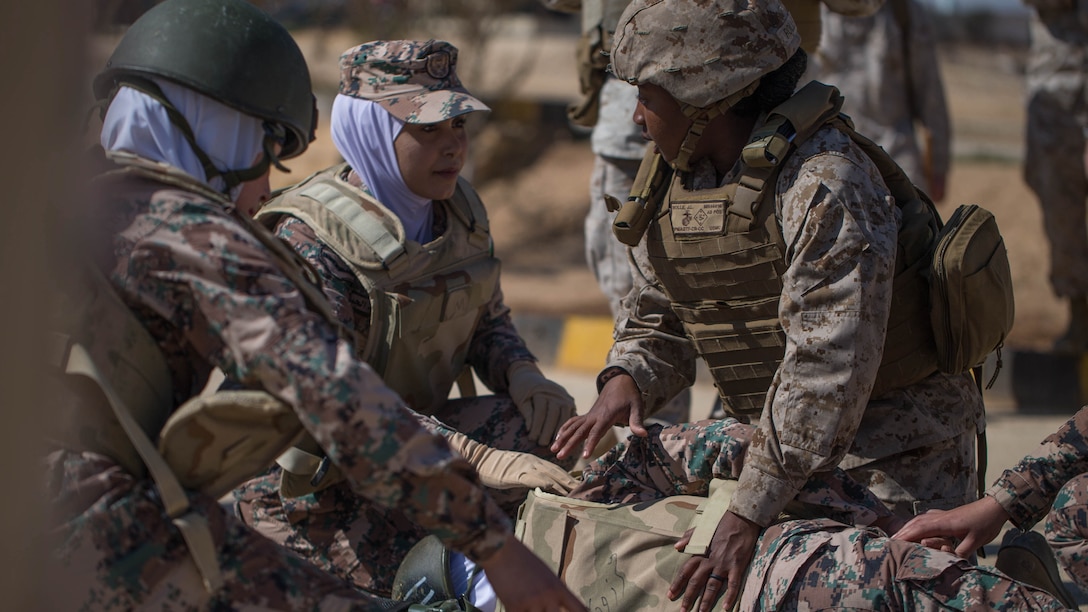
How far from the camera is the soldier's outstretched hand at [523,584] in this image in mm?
2115

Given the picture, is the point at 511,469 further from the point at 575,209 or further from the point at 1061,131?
the point at 575,209

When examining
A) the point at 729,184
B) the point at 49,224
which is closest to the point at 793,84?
the point at 729,184

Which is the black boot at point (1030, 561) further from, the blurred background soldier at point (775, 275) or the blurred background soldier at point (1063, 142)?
the blurred background soldier at point (1063, 142)

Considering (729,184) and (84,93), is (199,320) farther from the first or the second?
(729,184)

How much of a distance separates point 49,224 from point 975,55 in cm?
2532

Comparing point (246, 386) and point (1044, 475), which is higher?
point (246, 386)

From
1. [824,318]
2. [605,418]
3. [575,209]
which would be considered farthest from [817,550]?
[575,209]

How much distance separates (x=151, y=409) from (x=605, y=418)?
1245 millimetres

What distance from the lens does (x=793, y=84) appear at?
2979 mm

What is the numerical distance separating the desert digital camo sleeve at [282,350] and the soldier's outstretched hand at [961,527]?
962mm

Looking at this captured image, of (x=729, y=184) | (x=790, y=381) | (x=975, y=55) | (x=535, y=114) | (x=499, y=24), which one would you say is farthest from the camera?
(x=975, y=55)

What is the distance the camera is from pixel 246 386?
212cm

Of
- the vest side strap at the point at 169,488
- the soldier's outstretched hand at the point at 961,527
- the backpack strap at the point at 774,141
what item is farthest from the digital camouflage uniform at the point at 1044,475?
the vest side strap at the point at 169,488

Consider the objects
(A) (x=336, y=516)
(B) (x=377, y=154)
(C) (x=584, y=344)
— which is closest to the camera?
(A) (x=336, y=516)
